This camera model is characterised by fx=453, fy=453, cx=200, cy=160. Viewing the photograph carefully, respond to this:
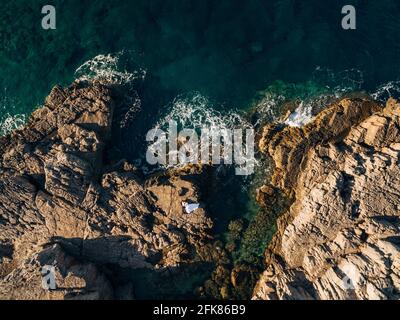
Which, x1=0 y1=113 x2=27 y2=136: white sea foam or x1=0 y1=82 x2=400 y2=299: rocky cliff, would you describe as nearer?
x1=0 y1=82 x2=400 y2=299: rocky cliff

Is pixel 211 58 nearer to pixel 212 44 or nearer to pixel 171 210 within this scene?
pixel 212 44

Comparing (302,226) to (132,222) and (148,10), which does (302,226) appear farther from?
(148,10)

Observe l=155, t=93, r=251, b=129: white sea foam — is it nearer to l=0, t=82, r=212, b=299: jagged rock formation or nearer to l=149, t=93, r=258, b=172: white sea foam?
l=149, t=93, r=258, b=172: white sea foam

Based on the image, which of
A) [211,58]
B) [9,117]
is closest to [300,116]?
[211,58]

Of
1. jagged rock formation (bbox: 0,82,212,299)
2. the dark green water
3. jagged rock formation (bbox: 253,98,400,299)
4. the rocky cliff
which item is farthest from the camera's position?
the dark green water

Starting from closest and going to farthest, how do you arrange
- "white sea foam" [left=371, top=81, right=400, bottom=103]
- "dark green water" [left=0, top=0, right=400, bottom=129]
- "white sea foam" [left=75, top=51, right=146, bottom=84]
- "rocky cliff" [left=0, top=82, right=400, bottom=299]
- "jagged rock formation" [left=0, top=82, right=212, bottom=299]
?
"rocky cliff" [left=0, top=82, right=400, bottom=299]
"jagged rock formation" [left=0, top=82, right=212, bottom=299]
"white sea foam" [left=371, top=81, right=400, bottom=103]
"dark green water" [left=0, top=0, right=400, bottom=129]
"white sea foam" [left=75, top=51, right=146, bottom=84]

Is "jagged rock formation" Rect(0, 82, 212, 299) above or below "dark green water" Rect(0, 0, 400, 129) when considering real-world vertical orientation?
below

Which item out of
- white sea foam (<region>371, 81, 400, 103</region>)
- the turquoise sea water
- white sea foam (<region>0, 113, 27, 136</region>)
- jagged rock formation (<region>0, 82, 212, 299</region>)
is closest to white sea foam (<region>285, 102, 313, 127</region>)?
the turquoise sea water

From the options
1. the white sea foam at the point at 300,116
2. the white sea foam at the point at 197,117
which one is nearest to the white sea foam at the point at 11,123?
the white sea foam at the point at 197,117
